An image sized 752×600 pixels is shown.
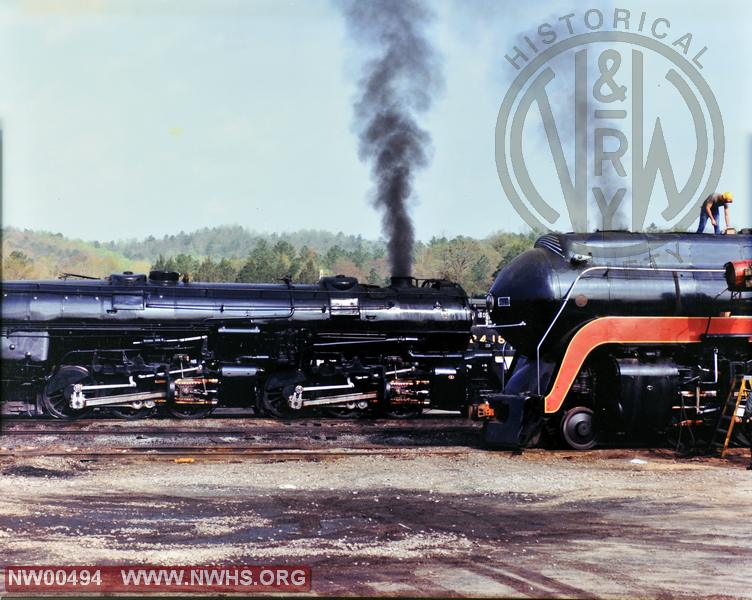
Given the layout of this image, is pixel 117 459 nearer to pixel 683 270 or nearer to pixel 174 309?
pixel 174 309

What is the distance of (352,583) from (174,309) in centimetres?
1281

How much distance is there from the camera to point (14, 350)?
18844 millimetres

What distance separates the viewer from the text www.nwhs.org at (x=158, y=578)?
7.39 metres

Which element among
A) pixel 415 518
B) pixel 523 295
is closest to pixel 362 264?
pixel 523 295

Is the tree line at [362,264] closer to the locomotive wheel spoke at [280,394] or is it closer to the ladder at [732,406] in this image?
the locomotive wheel spoke at [280,394]

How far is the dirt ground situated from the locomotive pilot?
13.6 ft

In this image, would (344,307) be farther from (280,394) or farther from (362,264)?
(362,264)

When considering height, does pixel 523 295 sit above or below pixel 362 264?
below

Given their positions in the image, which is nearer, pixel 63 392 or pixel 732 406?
pixel 732 406

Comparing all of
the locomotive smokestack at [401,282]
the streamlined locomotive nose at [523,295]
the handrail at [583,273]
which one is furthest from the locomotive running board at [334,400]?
the handrail at [583,273]

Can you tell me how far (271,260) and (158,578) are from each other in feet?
194

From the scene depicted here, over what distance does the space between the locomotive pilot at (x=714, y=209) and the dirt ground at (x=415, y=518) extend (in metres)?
4.13

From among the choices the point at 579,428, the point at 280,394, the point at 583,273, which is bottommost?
the point at 280,394

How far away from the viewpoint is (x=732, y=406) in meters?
15.0
